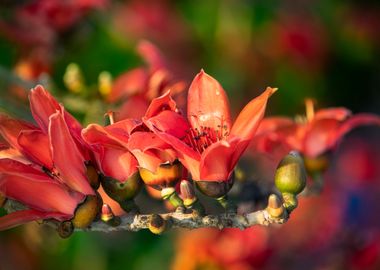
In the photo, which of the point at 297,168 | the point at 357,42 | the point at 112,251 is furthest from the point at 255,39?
the point at 297,168

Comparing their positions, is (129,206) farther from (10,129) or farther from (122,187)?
(10,129)

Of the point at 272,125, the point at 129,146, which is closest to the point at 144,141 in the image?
the point at 129,146


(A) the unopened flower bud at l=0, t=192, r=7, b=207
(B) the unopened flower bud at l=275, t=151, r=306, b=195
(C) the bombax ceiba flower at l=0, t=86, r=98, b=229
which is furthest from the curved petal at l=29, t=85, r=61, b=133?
(B) the unopened flower bud at l=275, t=151, r=306, b=195

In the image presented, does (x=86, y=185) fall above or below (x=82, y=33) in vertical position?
below

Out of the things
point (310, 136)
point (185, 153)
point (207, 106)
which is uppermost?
point (310, 136)

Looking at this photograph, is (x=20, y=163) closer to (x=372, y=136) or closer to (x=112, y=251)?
(x=112, y=251)

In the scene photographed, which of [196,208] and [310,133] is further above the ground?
[310,133]
